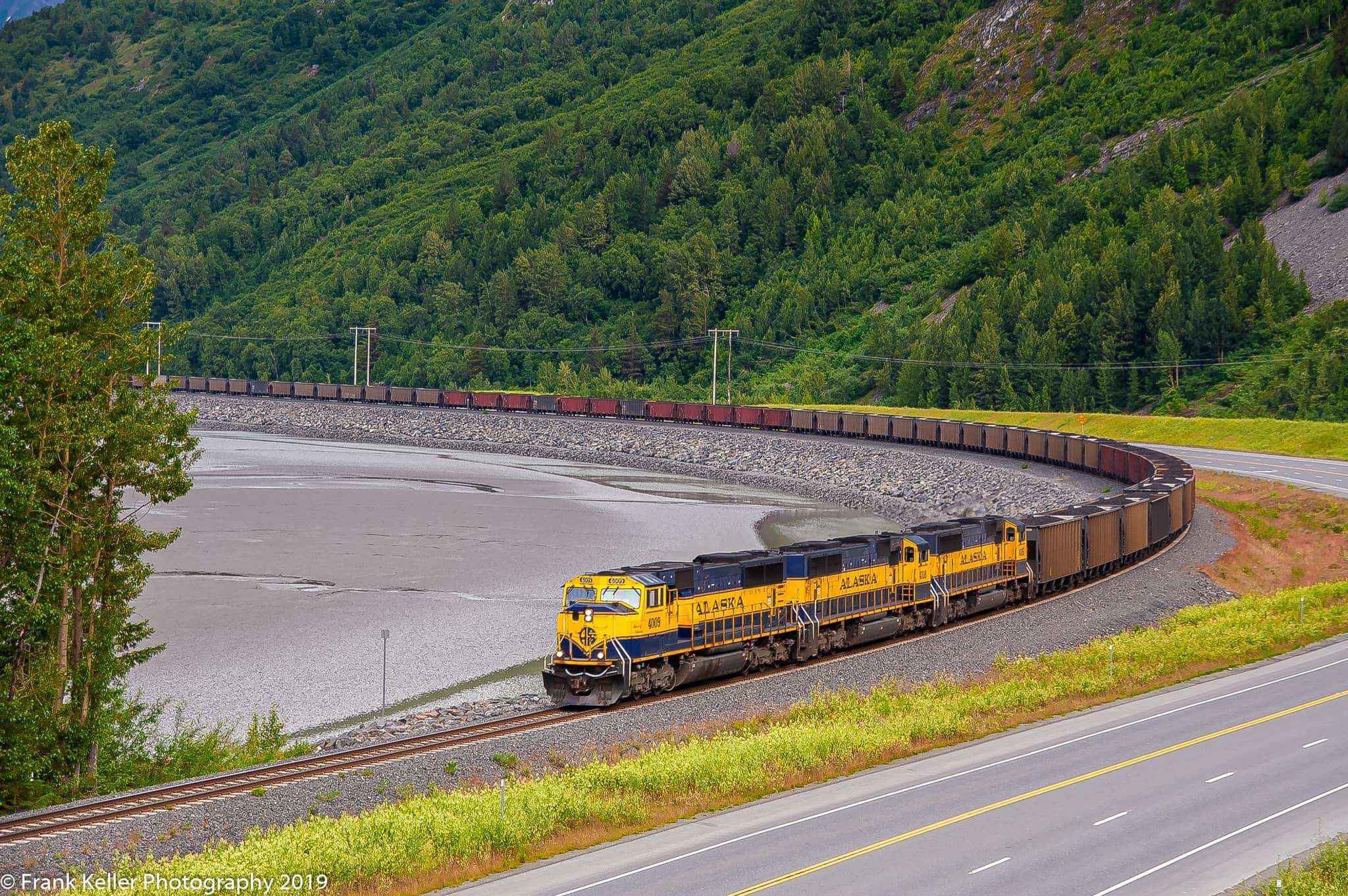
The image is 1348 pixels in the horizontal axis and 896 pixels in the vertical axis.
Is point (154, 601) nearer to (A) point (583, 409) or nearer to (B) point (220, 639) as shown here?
(B) point (220, 639)

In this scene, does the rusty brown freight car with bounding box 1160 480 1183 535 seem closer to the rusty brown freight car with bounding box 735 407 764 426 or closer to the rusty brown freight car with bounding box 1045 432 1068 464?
the rusty brown freight car with bounding box 1045 432 1068 464

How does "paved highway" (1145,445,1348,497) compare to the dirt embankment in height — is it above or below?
above

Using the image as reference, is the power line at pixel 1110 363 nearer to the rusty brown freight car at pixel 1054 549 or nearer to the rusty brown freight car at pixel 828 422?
the rusty brown freight car at pixel 828 422

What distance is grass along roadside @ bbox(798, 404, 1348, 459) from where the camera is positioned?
91.4 meters

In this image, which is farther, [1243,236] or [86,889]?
[1243,236]

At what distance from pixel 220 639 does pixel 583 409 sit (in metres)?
105

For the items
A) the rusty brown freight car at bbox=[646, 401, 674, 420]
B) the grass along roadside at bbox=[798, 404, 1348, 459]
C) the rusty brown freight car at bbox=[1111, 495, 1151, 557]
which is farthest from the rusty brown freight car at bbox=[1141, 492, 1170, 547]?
the rusty brown freight car at bbox=[646, 401, 674, 420]

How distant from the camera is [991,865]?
75.0ft

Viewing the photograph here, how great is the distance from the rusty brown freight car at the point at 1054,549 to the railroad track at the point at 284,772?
52.1ft

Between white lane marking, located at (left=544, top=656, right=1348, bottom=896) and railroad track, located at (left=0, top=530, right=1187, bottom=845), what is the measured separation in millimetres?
8797

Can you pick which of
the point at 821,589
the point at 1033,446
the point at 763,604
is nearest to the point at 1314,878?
the point at 763,604

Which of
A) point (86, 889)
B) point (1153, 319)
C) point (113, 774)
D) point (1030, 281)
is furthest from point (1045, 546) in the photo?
point (1030, 281)

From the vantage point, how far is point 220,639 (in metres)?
48.8

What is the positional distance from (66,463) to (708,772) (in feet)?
54.8
